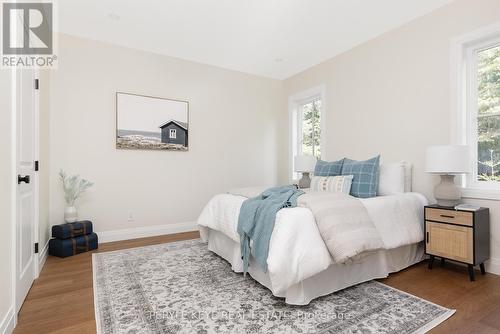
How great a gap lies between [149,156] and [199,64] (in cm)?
173

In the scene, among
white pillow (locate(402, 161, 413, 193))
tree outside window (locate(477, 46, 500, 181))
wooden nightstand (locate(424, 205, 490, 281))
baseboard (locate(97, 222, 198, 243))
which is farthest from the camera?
baseboard (locate(97, 222, 198, 243))

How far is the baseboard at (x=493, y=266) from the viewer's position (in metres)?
2.44

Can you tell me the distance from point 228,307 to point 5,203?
5.11ft

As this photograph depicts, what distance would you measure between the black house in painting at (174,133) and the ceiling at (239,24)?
1076 mm

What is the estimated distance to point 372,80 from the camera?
3.55m

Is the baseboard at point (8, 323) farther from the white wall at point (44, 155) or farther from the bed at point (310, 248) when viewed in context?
the bed at point (310, 248)

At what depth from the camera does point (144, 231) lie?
3.88 metres

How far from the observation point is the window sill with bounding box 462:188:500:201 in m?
2.45

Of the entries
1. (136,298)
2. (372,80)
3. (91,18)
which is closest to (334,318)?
(136,298)

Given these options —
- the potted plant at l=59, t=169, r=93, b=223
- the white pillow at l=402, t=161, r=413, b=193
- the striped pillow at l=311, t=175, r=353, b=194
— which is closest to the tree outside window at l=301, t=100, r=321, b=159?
the striped pillow at l=311, t=175, r=353, b=194

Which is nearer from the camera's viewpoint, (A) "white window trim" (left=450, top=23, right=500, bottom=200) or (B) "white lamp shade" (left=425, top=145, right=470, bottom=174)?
(B) "white lamp shade" (left=425, top=145, right=470, bottom=174)

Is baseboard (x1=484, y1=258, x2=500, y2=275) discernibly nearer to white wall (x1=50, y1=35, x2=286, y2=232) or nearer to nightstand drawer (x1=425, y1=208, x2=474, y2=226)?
nightstand drawer (x1=425, y1=208, x2=474, y2=226)

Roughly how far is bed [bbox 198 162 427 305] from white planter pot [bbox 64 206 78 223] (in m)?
1.61

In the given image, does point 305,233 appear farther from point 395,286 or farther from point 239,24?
point 239,24
